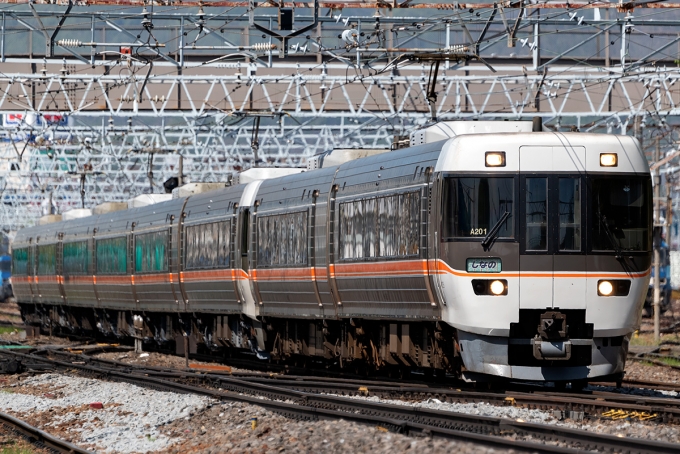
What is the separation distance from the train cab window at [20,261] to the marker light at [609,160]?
2986cm

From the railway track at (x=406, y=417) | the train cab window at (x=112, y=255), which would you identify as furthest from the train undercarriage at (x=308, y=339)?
the railway track at (x=406, y=417)

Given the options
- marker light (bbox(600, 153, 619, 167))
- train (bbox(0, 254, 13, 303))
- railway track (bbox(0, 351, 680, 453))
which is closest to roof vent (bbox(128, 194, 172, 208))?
railway track (bbox(0, 351, 680, 453))

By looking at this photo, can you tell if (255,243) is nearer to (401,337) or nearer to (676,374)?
(401,337)

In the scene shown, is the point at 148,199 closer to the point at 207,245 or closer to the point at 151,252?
the point at 151,252

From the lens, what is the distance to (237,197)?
74.3ft

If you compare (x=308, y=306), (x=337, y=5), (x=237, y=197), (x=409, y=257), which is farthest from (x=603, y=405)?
(x=337, y=5)

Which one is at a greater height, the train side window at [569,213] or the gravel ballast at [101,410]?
the train side window at [569,213]

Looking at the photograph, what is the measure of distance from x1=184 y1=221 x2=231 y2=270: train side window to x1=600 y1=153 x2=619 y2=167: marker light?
941cm

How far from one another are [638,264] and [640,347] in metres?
13.3

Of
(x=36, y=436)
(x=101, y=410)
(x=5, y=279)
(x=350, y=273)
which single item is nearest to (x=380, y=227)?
(x=350, y=273)

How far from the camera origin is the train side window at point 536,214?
14414 mm

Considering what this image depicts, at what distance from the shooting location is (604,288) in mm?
14438

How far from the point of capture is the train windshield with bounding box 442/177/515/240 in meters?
14.4

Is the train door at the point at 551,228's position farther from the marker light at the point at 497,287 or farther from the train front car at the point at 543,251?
the marker light at the point at 497,287
